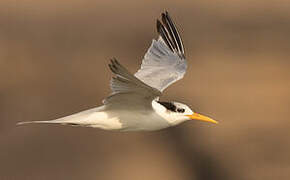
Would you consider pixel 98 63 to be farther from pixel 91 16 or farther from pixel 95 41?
pixel 91 16

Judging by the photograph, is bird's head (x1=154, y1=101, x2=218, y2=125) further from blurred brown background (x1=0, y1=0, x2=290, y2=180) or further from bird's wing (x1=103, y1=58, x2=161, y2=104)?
blurred brown background (x1=0, y1=0, x2=290, y2=180)

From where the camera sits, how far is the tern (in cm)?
772

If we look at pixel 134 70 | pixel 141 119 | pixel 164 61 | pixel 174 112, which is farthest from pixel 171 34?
pixel 134 70

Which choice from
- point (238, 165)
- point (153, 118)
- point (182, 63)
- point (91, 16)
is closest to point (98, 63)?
point (91, 16)

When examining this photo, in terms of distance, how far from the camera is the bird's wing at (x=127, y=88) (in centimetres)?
738

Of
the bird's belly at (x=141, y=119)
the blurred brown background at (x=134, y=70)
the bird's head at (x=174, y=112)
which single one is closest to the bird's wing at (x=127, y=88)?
the bird's belly at (x=141, y=119)

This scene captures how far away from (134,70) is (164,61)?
20.8 feet

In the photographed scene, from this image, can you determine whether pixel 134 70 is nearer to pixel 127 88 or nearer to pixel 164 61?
pixel 164 61

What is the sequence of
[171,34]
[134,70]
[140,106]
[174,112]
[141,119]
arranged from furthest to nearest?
[134,70] < [171,34] < [174,112] < [141,119] < [140,106]

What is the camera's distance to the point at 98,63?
16.6 metres

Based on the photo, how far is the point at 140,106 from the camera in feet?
27.2

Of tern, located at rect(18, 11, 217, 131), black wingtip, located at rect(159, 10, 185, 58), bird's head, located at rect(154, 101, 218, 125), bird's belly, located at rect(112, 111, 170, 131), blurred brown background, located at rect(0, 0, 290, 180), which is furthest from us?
blurred brown background, located at rect(0, 0, 290, 180)

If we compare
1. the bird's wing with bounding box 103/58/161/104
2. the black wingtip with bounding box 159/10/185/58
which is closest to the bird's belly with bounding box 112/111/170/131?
the bird's wing with bounding box 103/58/161/104

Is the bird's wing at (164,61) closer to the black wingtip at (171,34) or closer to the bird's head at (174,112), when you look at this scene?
the black wingtip at (171,34)
